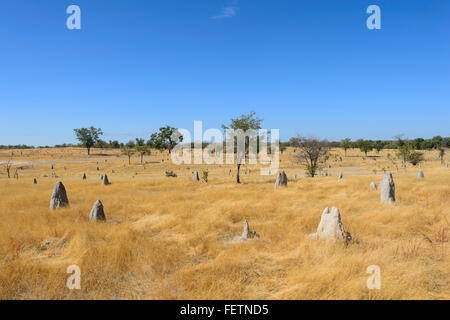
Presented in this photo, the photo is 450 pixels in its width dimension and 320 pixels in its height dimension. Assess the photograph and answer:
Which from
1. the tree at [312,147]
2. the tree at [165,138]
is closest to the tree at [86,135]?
the tree at [165,138]

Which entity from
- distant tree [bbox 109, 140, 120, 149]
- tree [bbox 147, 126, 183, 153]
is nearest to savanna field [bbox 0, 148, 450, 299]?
tree [bbox 147, 126, 183, 153]

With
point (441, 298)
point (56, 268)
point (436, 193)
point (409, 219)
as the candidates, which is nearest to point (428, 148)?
point (436, 193)

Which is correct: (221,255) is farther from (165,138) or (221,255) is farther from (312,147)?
(165,138)

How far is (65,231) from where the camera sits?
7031 millimetres

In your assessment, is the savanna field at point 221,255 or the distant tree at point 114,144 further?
the distant tree at point 114,144

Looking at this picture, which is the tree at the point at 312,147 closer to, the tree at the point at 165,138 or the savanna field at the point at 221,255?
the savanna field at the point at 221,255

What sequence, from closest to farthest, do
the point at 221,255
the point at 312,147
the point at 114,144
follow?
the point at 221,255
the point at 312,147
the point at 114,144

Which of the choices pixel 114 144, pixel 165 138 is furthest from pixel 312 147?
pixel 114 144

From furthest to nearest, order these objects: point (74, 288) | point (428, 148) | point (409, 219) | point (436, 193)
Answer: point (428, 148)
point (436, 193)
point (409, 219)
point (74, 288)

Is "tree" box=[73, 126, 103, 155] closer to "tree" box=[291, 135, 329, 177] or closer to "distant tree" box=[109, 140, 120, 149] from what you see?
"distant tree" box=[109, 140, 120, 149]

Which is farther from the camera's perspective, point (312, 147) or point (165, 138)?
point (165, 138)

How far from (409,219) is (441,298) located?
4877 mm
